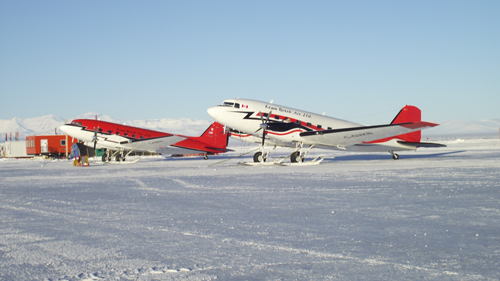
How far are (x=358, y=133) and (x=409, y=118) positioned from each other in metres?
7.93

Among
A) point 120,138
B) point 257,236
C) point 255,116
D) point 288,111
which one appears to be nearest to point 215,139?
point 120,138

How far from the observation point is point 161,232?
6.33 m

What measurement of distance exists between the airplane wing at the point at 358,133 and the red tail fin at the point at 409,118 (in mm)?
5314

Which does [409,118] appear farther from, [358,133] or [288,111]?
[288,111]

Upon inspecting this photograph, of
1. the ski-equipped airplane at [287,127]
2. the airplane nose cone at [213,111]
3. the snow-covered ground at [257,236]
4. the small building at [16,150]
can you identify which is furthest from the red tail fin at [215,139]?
the small building at [16,150]

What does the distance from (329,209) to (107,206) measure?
5.28 metres

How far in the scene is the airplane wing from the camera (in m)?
22.8

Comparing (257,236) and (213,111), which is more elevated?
(213,111)

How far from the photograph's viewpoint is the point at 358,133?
23953mm

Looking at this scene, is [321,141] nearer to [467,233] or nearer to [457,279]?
[467,233]

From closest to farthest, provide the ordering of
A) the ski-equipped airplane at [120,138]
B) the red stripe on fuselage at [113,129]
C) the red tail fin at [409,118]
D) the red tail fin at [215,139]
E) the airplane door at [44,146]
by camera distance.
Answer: the red tail fin at [409,118] → the ski-equipped airplane at [120,138] → the red stripe on fuselage at [113,129] → the red tail fin at [215,139] → the airplane door at [44,146]

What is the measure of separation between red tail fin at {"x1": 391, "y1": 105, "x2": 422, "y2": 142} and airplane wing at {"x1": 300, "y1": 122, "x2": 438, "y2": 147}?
17.4ft

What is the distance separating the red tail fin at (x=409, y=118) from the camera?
29.0 m

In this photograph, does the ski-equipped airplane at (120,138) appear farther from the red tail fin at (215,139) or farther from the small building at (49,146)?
the small building at (49,146)
